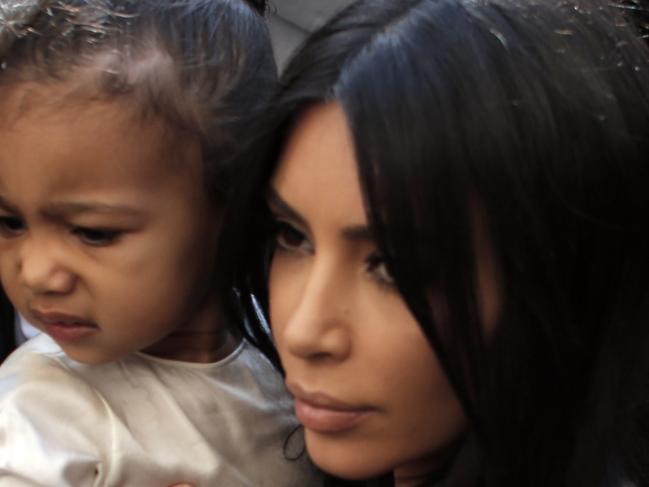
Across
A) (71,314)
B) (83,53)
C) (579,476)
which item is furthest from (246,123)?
(579,476)

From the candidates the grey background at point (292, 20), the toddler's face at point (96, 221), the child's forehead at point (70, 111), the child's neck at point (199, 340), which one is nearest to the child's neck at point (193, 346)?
the child's neck at point (199, 340)

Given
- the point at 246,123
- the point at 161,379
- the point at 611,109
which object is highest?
the point at 611,109

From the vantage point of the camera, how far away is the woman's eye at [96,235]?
1.15 m

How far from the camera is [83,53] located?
44.4 inches

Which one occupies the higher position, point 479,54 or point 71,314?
point 479,54

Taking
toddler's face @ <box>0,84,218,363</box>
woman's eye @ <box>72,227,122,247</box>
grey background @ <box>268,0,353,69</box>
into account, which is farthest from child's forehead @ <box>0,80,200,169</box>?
grey background @ <box>268,0,353,69</box>

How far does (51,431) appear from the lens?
1.17 m

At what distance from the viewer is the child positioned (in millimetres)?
1113

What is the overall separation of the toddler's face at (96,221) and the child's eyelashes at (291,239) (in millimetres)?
141

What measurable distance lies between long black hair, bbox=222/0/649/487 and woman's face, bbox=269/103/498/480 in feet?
0.11

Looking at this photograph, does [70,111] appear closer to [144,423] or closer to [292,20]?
[144,423]

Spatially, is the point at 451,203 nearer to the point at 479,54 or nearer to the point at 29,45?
the point at 479,54

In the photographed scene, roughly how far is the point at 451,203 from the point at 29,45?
572 millimetres

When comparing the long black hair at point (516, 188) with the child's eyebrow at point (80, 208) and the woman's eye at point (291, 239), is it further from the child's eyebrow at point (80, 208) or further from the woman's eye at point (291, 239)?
the child's eyebrow at point (80, 208)
